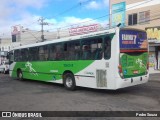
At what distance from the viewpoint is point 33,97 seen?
36.5 feet

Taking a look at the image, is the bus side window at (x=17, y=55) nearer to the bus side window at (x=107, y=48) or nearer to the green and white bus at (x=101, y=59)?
the green and white bus at (x=101, y=59)

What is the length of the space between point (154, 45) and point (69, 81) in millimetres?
14041

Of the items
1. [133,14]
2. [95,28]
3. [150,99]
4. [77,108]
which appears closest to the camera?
[77,108]

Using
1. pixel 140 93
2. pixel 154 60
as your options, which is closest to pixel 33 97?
pixel 140 93

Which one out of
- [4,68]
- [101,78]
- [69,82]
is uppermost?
[101,78]

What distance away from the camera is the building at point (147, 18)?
Result: 2398 centimetres

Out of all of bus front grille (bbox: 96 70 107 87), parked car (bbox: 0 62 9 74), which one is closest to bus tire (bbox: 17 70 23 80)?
bus front grille (bbox: 96 70 107 87)

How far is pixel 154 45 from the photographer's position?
24422mm

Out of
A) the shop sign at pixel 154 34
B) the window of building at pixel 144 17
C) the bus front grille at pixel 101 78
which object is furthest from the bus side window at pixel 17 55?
the window of building at pixel 144 17

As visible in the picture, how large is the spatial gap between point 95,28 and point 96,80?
24270 millimetres

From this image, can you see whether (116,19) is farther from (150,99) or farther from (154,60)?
(150,99)

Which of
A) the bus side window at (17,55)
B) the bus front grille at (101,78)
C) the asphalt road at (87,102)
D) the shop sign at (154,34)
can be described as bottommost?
the asphalt road at (87,102)

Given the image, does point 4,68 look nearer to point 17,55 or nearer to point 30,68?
point 17,55

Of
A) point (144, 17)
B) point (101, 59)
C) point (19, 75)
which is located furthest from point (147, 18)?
point (101, 59)
